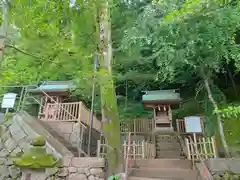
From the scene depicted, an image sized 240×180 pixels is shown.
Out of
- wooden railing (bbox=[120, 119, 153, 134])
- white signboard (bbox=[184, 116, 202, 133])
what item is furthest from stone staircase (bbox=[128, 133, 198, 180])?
wooden railing (bbox=[120, 119, 153, 134])

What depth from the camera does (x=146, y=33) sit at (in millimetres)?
8102

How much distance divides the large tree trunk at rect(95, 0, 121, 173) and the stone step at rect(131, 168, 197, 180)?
196 centimetres

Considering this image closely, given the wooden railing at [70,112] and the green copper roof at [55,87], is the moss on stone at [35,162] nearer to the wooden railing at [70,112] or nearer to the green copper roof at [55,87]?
the wooden railing at [70,112]

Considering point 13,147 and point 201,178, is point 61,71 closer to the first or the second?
point 13,147

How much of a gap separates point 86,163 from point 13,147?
8.45 feet

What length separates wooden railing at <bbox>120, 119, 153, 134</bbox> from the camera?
38.9 feet

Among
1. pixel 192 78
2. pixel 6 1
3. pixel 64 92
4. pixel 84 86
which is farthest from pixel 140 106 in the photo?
pixel 6 1

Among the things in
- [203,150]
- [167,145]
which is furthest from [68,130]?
[203,150]

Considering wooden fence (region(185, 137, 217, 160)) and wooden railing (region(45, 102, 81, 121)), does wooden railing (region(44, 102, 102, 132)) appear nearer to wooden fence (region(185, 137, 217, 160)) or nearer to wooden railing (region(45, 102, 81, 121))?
wooden railing (region(45, 102, 81, 121))

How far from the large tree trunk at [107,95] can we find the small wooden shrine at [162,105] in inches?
255

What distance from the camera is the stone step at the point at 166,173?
5840 mm

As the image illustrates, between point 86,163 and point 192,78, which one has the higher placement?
point 192,78

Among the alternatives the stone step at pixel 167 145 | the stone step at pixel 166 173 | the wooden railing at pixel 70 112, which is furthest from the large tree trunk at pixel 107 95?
the stone step at pixel 167 145

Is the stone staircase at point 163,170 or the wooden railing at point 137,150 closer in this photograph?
the stone staircase at point 163,170
